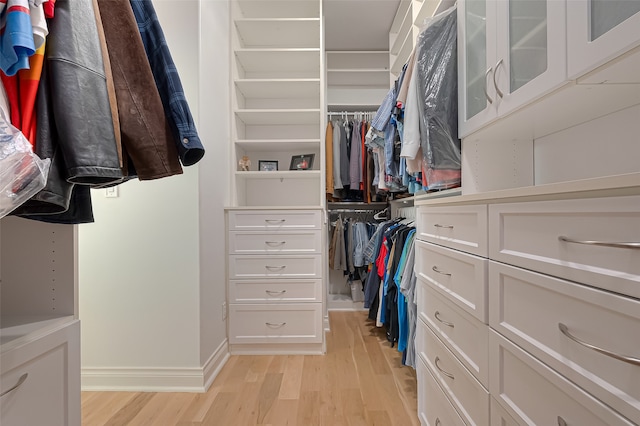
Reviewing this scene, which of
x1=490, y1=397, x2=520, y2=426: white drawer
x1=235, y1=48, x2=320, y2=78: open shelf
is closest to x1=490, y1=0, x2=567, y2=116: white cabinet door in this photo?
x1=490, y1=397, x2=520, y2=426: white drawer

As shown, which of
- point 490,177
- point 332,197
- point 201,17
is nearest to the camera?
point 490,177

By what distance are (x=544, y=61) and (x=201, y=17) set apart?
1759mm

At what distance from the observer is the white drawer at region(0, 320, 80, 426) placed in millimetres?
632

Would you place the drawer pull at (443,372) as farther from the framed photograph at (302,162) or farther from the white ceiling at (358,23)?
the white ceiling at (358,23)

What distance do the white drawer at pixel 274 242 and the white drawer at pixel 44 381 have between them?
1427 millimetres

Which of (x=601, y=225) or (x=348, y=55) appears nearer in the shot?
(x=601, y=225)

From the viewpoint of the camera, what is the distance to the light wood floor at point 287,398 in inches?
59.2

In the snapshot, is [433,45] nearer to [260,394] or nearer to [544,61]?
[544,61]

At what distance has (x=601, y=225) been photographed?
51 centimetres

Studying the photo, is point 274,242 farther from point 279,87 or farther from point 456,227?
point 456,227

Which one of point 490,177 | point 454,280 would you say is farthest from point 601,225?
point 490,177

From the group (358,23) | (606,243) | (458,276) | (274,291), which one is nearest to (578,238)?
(606,243)

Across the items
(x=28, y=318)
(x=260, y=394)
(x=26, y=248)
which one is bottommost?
(x=260, y=394)

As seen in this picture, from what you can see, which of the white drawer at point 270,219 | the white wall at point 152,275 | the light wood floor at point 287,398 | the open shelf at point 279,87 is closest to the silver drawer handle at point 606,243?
the light wood floor at point 287,398
